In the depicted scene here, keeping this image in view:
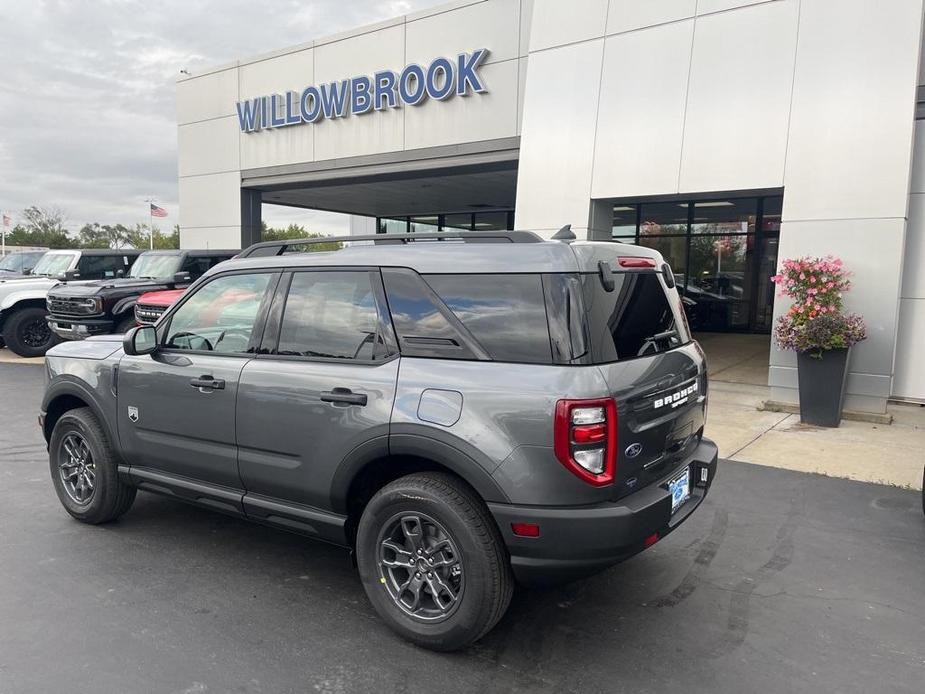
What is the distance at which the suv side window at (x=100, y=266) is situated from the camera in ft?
43.6

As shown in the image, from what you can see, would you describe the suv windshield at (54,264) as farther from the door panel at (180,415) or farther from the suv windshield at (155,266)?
the door panel at (180,415)

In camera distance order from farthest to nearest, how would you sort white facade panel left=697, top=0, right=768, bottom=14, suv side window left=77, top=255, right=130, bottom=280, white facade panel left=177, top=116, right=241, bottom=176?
white facade panel left=177, top=116, right=241, bottom=176 → suv side window left=77, top=255, right=130, bottom=280 → white facade panel left=697, top=0, right=768, bottom=14

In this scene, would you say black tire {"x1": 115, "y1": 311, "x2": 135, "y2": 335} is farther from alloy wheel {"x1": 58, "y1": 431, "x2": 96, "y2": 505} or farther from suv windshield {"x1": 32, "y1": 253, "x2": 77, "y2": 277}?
alloy wheel {"x1": 58, "y1": 431, "x2": 96, "y2": 505}

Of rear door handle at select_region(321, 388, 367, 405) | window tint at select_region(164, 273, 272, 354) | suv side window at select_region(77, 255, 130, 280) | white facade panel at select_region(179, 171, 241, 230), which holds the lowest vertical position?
rear door handle at select_region(321, 388, 367, 405)

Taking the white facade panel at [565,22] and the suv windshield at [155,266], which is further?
the suv windshield at [155,266]

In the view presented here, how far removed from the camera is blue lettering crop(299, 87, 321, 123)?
1470 cm

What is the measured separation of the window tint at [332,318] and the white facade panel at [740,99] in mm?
7071

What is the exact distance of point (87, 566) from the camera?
12.9 feet

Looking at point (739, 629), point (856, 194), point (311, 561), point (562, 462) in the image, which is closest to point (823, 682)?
point (739, 629)

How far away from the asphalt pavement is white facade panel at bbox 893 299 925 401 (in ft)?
13.9

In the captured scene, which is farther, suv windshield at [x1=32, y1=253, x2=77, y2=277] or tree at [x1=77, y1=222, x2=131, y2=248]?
tree at [x1=77, y1=222, x2=131, y2=248]

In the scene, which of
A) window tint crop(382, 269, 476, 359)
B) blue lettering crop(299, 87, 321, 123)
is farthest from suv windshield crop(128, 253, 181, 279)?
window tint crop(382, 269, 476, 359)

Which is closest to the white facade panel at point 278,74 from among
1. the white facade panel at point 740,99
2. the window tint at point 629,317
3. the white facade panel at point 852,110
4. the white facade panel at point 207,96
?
the white facade panel at point 207,96

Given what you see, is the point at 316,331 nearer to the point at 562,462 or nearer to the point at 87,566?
the point at 562,462
